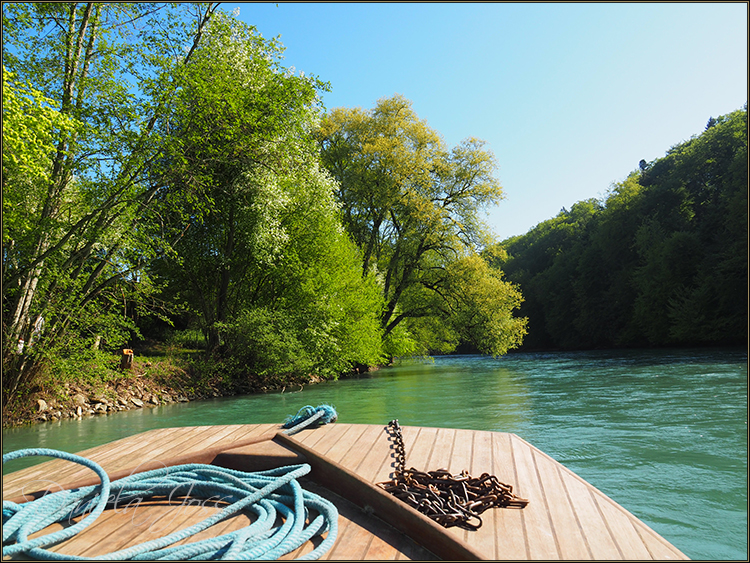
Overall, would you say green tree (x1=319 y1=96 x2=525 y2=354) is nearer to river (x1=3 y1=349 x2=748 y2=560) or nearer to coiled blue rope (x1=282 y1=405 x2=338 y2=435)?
river (x1=3 y1=349 x2=748 y2=560)

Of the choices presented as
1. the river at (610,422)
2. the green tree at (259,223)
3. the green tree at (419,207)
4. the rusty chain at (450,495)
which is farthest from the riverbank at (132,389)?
the green tree at (419,207)

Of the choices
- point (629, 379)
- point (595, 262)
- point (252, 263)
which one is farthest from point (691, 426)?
point (595, 262)

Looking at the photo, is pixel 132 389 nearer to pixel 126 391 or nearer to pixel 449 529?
pixel 126 391

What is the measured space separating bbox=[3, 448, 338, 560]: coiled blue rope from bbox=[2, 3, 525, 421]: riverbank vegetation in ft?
16.9

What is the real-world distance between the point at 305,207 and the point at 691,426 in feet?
42.2

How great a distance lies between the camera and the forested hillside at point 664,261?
93.0ft

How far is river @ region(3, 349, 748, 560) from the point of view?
4.41 meters

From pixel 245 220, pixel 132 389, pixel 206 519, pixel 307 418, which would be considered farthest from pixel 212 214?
pixel 206 519

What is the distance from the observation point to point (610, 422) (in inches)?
331

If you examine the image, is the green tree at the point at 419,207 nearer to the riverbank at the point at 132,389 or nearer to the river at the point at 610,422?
the river at the point at 610,422

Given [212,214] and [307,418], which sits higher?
[212,214]

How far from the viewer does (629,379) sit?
15117mm

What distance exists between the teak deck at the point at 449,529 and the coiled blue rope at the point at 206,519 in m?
0.09

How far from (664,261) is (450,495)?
3519 centimetres
